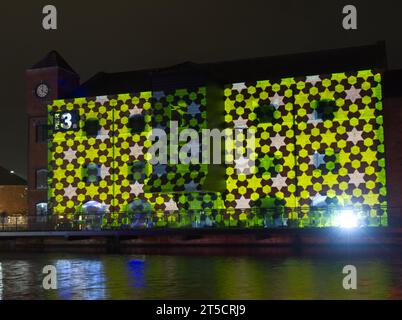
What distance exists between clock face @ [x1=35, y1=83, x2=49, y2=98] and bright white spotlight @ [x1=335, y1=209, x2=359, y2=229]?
1965 cm

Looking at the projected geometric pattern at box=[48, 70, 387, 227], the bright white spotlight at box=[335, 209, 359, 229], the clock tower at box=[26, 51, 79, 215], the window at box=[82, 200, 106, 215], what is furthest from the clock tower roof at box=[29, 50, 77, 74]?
the bright white spotlight at box=[335, 209, 359, 229]

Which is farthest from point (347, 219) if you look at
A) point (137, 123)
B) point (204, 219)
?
point (137, 123)

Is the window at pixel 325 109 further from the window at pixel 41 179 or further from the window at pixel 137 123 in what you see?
the window at pixel 41 179

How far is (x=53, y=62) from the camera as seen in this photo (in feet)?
132

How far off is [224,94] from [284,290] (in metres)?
20.7

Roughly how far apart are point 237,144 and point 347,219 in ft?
25.4

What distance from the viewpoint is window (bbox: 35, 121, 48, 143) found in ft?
131

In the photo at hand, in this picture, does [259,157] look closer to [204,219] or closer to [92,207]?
[204,219]

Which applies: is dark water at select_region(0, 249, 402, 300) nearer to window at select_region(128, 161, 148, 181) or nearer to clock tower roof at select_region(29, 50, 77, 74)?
window at select_region(128, 161, 148, 181)

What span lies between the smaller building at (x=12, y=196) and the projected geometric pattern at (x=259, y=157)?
1696 centimetres

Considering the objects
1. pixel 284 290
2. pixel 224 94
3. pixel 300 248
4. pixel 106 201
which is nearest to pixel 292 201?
pixel 300 248

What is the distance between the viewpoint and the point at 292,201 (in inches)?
1320

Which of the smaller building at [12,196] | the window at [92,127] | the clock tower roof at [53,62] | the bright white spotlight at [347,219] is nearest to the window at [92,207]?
the window at [92,127]

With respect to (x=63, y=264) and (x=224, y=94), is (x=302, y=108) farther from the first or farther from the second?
(x=63, y=264)
